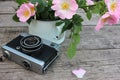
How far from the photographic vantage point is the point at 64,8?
727 mm

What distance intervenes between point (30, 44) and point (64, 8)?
186 millimetres

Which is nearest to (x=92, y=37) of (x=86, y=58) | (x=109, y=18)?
(x=86, y=58)

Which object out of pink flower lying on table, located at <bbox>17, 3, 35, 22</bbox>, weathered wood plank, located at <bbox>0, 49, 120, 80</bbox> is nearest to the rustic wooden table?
weathered wood plank, located at <bbox>0, 49, 120, 80</bbox>

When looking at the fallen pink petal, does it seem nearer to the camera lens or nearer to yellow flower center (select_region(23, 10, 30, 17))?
the camera lens

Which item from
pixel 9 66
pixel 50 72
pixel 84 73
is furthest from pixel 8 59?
pixel 84 73

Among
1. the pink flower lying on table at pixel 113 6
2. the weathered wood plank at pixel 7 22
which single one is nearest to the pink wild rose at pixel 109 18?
the pink flower lying on table at pixel 113 6

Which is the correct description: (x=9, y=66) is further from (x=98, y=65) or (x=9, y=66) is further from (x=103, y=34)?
(x=103, y=34)

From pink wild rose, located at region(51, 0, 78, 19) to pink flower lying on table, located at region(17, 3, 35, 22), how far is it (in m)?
0.10

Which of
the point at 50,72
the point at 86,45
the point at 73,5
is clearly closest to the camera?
the point at 73,5

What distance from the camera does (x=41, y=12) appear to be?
85cm

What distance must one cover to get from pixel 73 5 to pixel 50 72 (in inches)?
10.2

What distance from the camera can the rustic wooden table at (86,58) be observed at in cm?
82

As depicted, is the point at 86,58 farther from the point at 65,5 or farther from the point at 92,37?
the point at 65,5

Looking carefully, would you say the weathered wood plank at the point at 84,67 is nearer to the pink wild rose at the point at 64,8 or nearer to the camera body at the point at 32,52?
the camera body at the point at 32,52
